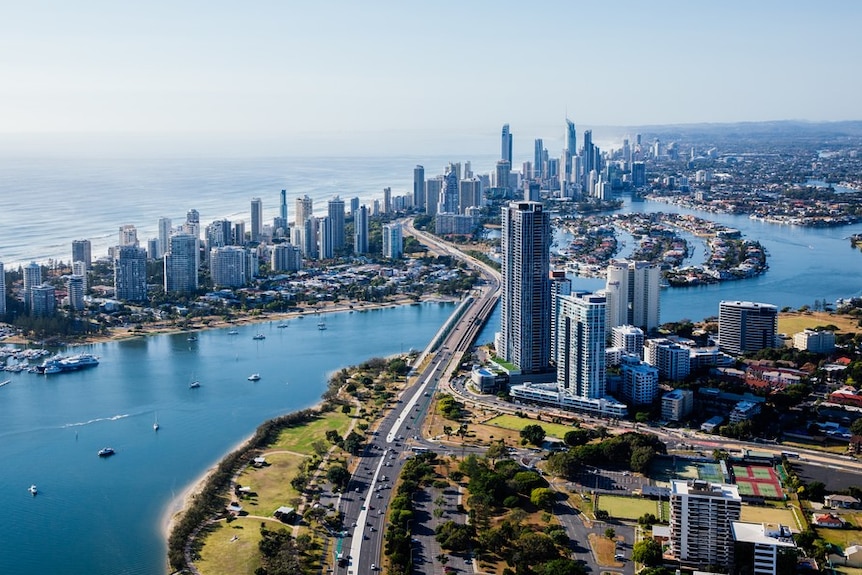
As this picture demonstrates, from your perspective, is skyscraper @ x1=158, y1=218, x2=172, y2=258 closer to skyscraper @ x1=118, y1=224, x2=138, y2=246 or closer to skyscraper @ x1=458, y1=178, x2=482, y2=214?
skyscraper @ x1=118, y1=224, x2=138, y2=246

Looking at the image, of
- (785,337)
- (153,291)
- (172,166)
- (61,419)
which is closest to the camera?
(61,419)

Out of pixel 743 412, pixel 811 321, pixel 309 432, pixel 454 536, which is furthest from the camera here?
pixel 811 321

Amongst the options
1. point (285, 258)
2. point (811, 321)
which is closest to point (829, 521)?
point (811, 321)

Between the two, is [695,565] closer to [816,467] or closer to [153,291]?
[816,467]

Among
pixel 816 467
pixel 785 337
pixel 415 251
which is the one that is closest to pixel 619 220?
pixel 415 251

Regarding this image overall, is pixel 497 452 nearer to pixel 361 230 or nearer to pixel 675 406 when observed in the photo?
pixel 675 406

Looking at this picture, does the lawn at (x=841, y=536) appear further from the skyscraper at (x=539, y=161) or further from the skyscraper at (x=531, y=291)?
the skyscraper at (x=539, y=161)
